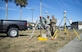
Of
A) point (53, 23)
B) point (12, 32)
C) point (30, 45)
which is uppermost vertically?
point (53, 23)

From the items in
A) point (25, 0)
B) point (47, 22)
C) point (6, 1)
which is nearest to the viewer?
point (47, 22)

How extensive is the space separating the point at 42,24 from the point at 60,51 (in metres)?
7.24

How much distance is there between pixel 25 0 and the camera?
183 feet

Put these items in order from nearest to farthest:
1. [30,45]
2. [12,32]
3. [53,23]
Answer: [30,45], [12,32], [53,23]

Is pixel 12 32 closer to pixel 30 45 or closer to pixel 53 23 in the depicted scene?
pixel 53 23

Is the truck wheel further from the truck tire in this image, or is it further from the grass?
the grass

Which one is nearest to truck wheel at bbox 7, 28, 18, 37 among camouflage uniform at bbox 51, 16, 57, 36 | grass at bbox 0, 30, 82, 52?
camouflage uniform at bbox 51, 16, 57, 36

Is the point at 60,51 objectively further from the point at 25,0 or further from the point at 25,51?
the point at 25,0

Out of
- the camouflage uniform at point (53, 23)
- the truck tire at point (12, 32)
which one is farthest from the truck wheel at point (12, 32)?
the camouflage uniform at point (53, 23)

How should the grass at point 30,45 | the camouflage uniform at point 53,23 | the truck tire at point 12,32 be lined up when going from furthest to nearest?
the camouflage uniform at point 53,23
the truck tire at point 12,32
the grass at point 30,45

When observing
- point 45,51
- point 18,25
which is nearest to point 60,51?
point 45,51

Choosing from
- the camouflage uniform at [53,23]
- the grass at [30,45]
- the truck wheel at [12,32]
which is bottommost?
the grass at [30,45]

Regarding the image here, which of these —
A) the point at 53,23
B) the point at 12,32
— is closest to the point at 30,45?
the point at 12,32

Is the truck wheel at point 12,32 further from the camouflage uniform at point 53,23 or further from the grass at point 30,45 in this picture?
the grass at point 30,45
